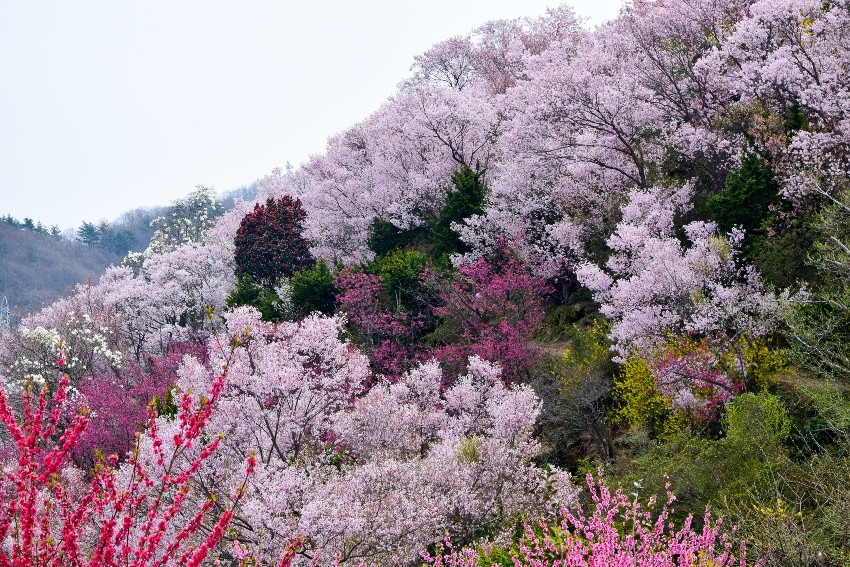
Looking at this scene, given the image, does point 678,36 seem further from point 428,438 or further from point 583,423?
point 428,438

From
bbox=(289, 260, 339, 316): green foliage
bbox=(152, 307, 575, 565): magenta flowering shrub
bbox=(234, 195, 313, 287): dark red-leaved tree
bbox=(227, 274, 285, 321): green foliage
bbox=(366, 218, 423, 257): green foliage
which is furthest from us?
bbox=(234, 195, 313, 287): dark red-leaved tree

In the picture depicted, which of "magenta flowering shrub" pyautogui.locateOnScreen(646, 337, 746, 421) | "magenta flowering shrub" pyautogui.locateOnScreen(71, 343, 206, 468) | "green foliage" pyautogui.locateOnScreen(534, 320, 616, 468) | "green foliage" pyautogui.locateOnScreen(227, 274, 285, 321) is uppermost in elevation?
"green foliage" pyautogui.locateOnScreen(227, 274, 285, 321)

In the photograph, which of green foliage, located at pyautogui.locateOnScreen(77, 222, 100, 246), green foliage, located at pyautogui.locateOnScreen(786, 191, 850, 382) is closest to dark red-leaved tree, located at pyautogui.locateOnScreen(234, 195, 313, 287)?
green foliage, located at pyautogui.locateOnScreen(786, 191, 850, 382)

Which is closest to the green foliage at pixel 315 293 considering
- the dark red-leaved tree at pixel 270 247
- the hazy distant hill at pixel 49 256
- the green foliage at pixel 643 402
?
the dark red-leaved tree at pixel 270 247

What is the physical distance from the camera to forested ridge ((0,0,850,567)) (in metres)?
8.95

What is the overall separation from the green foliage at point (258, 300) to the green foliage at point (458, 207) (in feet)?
29.1

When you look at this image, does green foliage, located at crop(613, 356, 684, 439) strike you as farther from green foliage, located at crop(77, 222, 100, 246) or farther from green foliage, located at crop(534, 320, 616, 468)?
green foliage, located at crop(77, 222, 100, 246)

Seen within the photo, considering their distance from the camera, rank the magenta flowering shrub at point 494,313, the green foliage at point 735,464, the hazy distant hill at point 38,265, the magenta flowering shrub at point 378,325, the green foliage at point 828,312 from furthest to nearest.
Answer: the hazy distant hill at point 38,265 < the magenta flowering shrub at point 378,325 < the magenta flowering shrub at point 494,313 < the green foliage at point 828,312 < the green foliage at point 735,464

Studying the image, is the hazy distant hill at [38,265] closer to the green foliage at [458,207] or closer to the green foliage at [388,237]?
the green foliage at [388,237]

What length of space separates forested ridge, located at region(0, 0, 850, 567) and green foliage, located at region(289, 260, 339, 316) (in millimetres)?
102

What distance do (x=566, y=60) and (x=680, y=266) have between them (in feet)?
63.7

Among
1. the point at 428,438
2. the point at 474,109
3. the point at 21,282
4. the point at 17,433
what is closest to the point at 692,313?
the point at 428,438

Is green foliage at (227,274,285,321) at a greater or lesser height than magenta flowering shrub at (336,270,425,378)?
greater

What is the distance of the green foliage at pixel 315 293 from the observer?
99.6 ft
